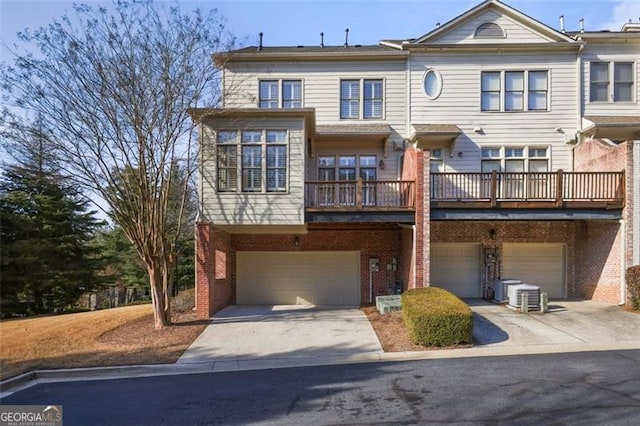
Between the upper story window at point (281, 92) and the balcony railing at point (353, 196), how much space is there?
4.64 metres

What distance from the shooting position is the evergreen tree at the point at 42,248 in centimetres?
1827

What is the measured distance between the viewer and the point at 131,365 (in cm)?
780

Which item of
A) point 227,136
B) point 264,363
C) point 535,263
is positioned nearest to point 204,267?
point 227,136

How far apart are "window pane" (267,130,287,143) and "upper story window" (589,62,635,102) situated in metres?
11.8

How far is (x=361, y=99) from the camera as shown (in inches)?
594

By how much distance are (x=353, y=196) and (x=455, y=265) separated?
528 cm

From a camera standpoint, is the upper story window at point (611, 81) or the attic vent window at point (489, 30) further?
the attic vent window at point (489, 30)

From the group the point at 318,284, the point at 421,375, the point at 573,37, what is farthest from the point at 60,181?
the point at 573,37

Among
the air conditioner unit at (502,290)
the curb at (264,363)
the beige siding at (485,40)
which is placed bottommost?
the curb at (264,363)

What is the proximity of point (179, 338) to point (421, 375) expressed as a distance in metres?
6.19

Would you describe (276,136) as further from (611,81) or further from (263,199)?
(611,81)

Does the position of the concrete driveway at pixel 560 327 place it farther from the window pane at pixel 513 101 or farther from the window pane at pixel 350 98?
the window pane at pixel 350 98

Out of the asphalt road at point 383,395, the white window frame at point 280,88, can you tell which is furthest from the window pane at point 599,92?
the white window frame at point 280,88

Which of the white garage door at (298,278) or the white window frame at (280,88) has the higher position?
the white window frame at (280,88)
